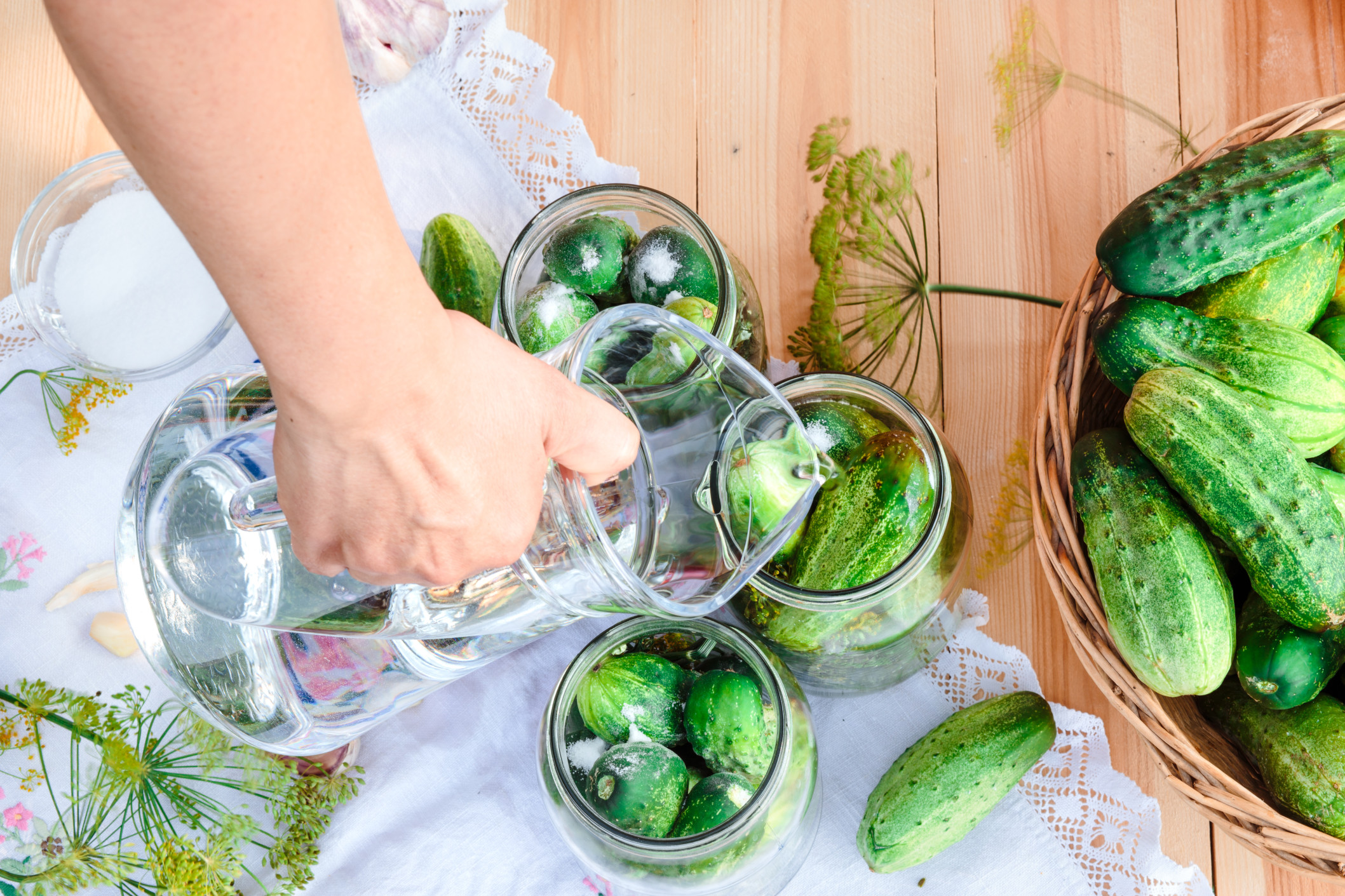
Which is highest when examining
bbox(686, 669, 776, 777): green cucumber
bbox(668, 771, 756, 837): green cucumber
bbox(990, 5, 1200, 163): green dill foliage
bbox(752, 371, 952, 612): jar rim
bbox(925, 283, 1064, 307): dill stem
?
bbox(990, 5, 1200, 163): green dill foliage

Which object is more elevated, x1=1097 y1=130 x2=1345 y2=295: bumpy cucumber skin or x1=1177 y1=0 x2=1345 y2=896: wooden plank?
x1=1177 y1=0 x2=1345 y2=896: wooden plank

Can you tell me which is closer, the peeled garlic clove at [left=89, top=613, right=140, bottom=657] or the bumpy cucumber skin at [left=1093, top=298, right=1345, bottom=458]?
the bumpy cucumber skin at [left=1093, top=298, right=1345, bottom=458]

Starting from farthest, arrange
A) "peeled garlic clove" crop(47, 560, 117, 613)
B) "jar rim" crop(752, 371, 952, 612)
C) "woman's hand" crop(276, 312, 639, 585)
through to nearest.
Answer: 1. "peeled garlic clove" crop(47, 560, 117, 613)
2. "jar rim" crop(752, 371, 952, 612)
3. "woman's hand" crop(276, 312, 639, 585)

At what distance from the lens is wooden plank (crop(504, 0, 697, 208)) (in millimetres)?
913

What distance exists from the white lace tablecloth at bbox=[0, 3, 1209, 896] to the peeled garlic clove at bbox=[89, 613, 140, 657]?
0.01m

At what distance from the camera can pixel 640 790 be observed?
65 centimetres

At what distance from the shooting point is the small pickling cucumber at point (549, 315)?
69cm

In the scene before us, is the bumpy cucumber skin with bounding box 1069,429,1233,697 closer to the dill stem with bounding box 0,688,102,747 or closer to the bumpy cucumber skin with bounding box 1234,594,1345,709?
the bumpy cucumber skin with bounding box 1234,594,1345,709

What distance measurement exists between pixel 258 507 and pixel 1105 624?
594mm

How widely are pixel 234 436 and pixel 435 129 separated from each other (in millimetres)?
449

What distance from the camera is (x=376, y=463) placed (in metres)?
0.40

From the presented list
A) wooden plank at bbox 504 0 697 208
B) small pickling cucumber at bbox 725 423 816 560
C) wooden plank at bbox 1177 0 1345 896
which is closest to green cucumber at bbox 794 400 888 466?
small pickling cucumber at bbox 725 423 816 560

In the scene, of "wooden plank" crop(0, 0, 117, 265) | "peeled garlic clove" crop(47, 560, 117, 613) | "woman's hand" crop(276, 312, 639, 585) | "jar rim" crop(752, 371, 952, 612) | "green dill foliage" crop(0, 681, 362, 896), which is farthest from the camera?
"wooden plank" crop(0, 0, 117, 265)

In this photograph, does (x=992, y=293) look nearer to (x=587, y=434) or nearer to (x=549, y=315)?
(x=549, y=315)
